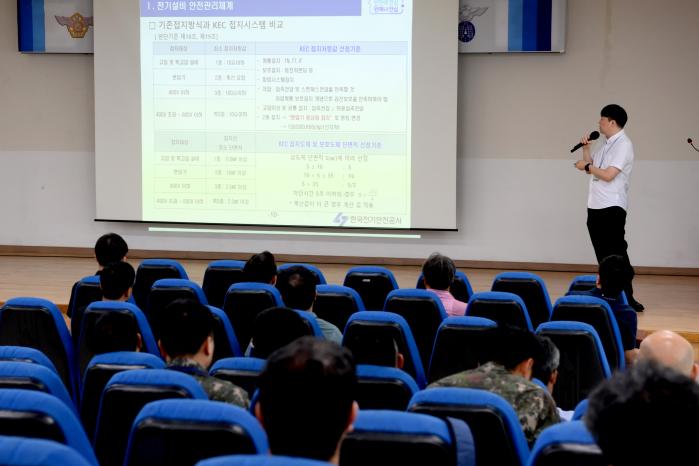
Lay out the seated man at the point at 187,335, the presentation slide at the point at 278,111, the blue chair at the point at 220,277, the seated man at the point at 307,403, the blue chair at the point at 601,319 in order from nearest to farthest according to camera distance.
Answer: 1. the seated man at the point at 307,403
2. the seated man at the point at 187,335
3. the blue chair at the point at 601,319
4. the blue chair at the point at 220,277
5. the presentation slide at the point at 278,111

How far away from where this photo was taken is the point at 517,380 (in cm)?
270

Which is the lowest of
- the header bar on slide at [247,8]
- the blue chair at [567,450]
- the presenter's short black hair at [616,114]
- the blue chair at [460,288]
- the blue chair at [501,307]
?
the blue chair at [460,288]

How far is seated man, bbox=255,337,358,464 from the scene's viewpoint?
4.98ft

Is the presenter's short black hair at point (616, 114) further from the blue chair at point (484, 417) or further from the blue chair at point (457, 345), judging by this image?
the blue chair at point (484, 417)

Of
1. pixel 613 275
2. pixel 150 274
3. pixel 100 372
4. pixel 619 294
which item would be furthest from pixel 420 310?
pixel 150 274

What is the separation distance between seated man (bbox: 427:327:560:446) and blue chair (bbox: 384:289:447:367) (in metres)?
1.30

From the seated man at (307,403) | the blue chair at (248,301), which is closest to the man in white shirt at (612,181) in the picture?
the blue chair at (248,301)

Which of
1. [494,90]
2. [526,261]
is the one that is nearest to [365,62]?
[494,90]

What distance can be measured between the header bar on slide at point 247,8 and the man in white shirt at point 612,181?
2.89m

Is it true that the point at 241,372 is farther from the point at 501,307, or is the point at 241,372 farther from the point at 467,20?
the point at 467,20

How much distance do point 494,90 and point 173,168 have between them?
10.6 ft

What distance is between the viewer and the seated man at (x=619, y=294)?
450 cm

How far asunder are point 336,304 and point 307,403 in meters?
3.11

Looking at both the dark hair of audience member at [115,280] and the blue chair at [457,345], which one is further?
the dark hair of audience member at [115,280]
